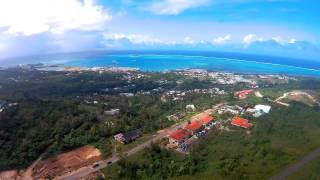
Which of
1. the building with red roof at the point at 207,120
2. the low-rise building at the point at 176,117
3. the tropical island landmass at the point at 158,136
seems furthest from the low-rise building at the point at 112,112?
the building with red roof at the point at 207,120

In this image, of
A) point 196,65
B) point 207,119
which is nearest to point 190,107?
point 207,119

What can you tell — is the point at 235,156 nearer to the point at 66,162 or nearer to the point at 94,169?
the point at 94,169

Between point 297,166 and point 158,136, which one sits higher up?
point 158,136

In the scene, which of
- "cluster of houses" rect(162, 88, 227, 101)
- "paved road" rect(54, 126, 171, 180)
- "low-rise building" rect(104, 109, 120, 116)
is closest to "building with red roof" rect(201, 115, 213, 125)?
"paved road" rect(54, 126, 171, 180)

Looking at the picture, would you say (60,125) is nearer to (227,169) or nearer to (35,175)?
(35,175)

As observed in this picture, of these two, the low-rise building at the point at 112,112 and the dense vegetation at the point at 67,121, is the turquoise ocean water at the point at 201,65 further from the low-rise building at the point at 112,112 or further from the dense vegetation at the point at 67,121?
the low-rise building at the point at 112,112

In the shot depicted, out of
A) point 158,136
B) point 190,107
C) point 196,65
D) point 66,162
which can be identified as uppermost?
point 196,65
